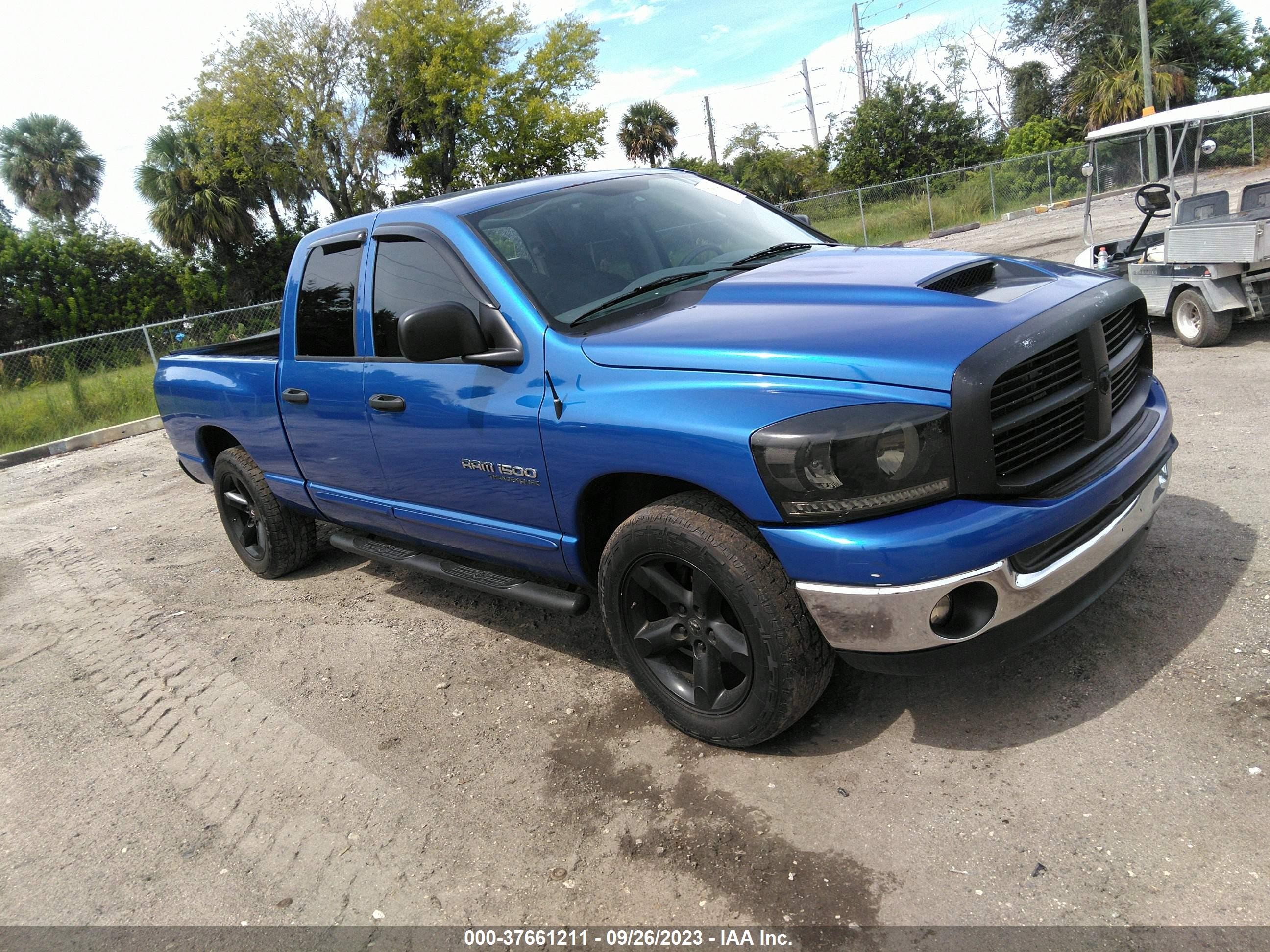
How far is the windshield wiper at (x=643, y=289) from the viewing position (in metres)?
3.47

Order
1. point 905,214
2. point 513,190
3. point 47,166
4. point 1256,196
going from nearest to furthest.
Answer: point 513,190 → point 1256,196 → point 905,214 → point 47,166

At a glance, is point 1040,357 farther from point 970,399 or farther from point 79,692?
point 79,692

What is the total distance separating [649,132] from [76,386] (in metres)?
46.7

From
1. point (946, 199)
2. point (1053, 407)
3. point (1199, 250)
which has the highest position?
point (1053, 407)

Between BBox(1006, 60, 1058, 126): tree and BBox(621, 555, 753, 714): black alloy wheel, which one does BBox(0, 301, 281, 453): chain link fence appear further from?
BBox(1006, 60, 1058, 126): tree

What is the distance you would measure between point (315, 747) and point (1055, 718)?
275 cm

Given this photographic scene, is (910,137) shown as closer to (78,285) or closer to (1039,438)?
(78,285)

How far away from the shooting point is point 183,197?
1382 inches

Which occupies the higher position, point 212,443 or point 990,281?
point 990,281

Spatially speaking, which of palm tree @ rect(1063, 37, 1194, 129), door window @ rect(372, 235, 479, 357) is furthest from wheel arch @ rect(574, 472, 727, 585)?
palm tree @ rect(1063, 37, 1194, 129)

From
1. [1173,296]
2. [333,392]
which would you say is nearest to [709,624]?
[333,392]

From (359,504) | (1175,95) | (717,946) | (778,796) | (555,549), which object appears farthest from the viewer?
(1175,95)

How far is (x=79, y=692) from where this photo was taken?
4582 millimetres

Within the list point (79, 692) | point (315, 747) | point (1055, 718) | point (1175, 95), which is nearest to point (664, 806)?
point (1055, 718)
